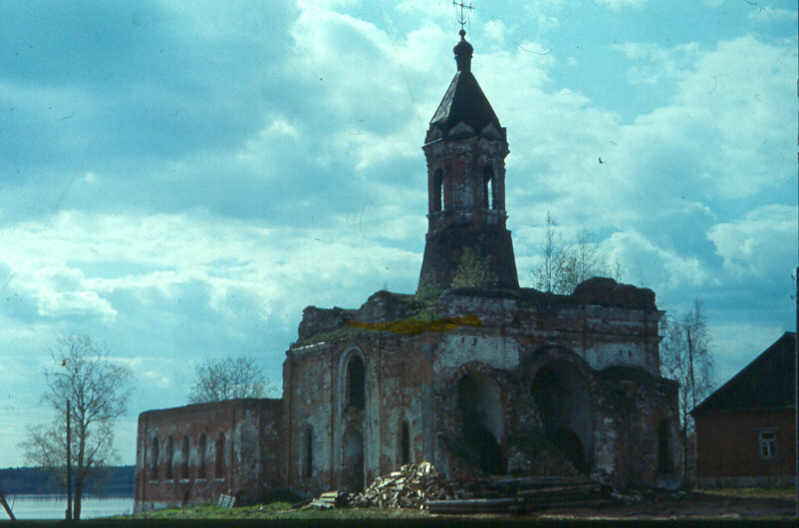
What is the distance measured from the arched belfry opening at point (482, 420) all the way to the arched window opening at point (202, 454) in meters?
13.0

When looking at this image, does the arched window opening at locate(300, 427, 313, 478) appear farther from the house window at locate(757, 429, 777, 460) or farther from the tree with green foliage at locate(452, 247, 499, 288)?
the house window at locate(757, 429, 777, 460)

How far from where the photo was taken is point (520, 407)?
28.4 m

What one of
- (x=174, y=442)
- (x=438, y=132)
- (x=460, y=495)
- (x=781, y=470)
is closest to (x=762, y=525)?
(x=460, y=495)

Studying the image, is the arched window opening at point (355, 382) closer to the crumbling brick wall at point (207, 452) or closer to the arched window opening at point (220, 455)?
the crumbling brick wall at point (207, 452)

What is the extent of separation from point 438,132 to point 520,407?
11.1 metres

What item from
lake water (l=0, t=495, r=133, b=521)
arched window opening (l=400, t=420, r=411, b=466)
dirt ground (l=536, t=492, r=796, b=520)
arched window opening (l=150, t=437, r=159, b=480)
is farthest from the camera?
lake water (l=0, t=495, r=133, b=521)

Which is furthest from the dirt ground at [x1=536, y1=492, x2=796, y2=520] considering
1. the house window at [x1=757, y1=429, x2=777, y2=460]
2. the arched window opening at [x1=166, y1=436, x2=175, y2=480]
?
the arched window opening at [x1=166, y1=436, x2=175, y2=480]

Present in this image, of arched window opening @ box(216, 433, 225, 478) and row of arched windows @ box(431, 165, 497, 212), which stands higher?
row of arched windows @ box(431, 165, 497, 212)

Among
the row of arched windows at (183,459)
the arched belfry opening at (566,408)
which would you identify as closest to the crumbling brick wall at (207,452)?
the row of arched windows at (183,459)

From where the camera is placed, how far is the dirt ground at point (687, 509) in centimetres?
2214

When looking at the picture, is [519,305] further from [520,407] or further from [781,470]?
[781,470]

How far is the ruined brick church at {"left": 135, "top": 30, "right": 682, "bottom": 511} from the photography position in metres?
28.4

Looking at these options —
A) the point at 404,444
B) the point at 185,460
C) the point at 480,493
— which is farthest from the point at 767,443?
the point at 185,460

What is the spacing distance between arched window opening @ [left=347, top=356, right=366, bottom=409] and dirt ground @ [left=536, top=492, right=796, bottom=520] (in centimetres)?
927
